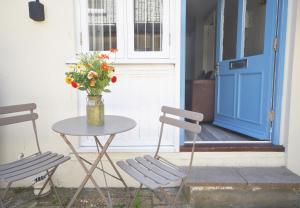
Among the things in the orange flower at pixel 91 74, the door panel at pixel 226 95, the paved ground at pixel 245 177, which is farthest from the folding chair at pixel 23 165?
the door panel at pixel 226 95

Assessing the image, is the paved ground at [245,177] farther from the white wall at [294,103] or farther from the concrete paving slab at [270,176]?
the white wall at [294,103]

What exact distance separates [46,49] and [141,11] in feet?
3.53

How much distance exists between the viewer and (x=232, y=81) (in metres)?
3.12

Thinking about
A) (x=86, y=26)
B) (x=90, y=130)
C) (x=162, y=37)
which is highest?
(x=86, y=26)

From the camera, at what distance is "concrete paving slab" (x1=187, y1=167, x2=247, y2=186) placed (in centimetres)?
201

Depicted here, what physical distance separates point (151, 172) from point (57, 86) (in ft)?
4.49

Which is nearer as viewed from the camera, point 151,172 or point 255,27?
point 151,172

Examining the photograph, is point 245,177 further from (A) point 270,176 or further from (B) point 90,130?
(B) point 90,130

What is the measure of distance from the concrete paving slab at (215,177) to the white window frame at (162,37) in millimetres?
1279

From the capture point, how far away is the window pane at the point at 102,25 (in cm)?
230

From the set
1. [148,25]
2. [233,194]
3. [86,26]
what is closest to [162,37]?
[148,25]

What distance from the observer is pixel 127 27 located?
2297mm

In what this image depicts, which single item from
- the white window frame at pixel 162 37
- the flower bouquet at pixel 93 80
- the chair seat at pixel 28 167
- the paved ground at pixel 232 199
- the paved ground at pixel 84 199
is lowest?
the paved ground at pixel 84 199

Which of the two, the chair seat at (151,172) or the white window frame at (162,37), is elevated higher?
the white window frame at (162,37)
